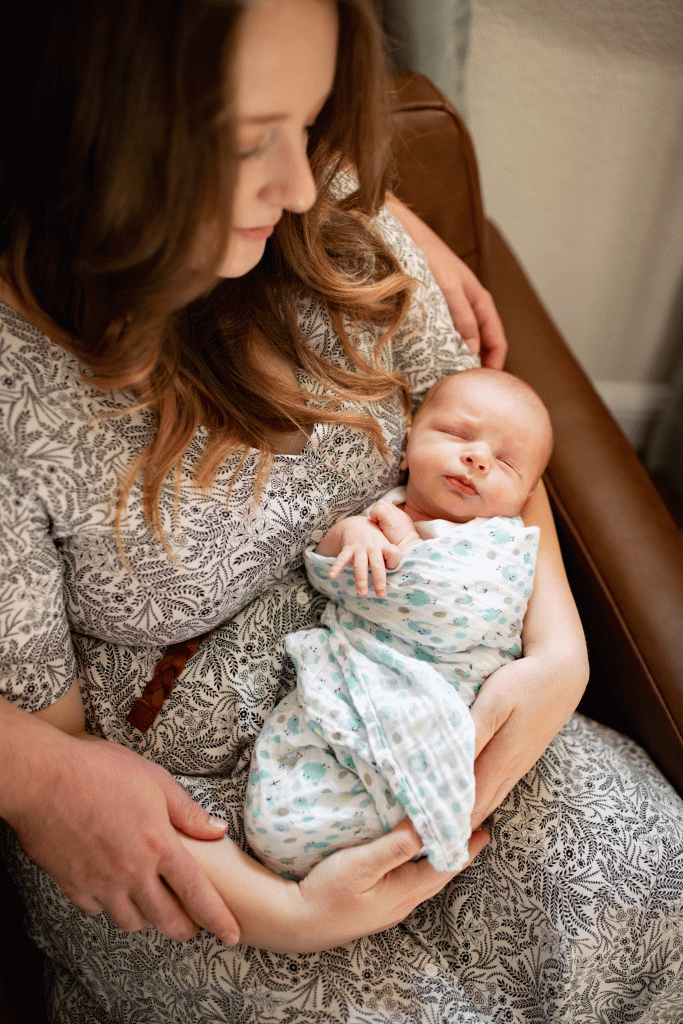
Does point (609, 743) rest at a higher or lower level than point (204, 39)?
lower

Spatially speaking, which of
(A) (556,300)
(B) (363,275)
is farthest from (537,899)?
(A) (556,300)

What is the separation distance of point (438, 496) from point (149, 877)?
57 cm

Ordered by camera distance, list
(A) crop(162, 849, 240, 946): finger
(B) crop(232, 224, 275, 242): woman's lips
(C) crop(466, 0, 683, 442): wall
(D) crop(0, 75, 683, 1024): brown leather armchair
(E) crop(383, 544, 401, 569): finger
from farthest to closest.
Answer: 1. (C) crop(466, 0, 683, 442): wall
2. (D) crop(0, 75, 683, 1024): brown leather armchair
3. (E) crop(383, 544, 401, 569): finger
4. (A) crop(162, 849, 240, 946): finger
5. (B) crop(232, 224, 275, 242): woman's lips

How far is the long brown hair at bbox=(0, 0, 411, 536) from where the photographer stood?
1.78 ft

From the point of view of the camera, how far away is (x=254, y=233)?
27.4 inches

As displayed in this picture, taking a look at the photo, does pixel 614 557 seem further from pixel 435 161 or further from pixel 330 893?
pixel 435 161

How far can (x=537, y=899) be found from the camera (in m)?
0.84

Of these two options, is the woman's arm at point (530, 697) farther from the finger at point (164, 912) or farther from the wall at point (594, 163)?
the wall at point (594, 163)

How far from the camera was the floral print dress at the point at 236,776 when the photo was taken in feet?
2.48

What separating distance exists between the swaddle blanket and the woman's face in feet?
1.42

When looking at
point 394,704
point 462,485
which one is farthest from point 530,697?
point 462,485

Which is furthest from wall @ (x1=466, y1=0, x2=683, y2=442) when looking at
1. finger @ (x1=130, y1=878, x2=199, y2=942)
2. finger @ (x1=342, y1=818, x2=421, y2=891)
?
finger @ (x1=130, y1=878, x2=199, y2=942)

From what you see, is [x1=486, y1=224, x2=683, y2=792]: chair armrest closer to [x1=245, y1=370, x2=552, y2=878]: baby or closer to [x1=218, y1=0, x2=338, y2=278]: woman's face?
[x1=245, y1=370, x2=552, y2=878]: baby

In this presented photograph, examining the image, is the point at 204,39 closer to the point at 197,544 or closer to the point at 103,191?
the point at 103,191
